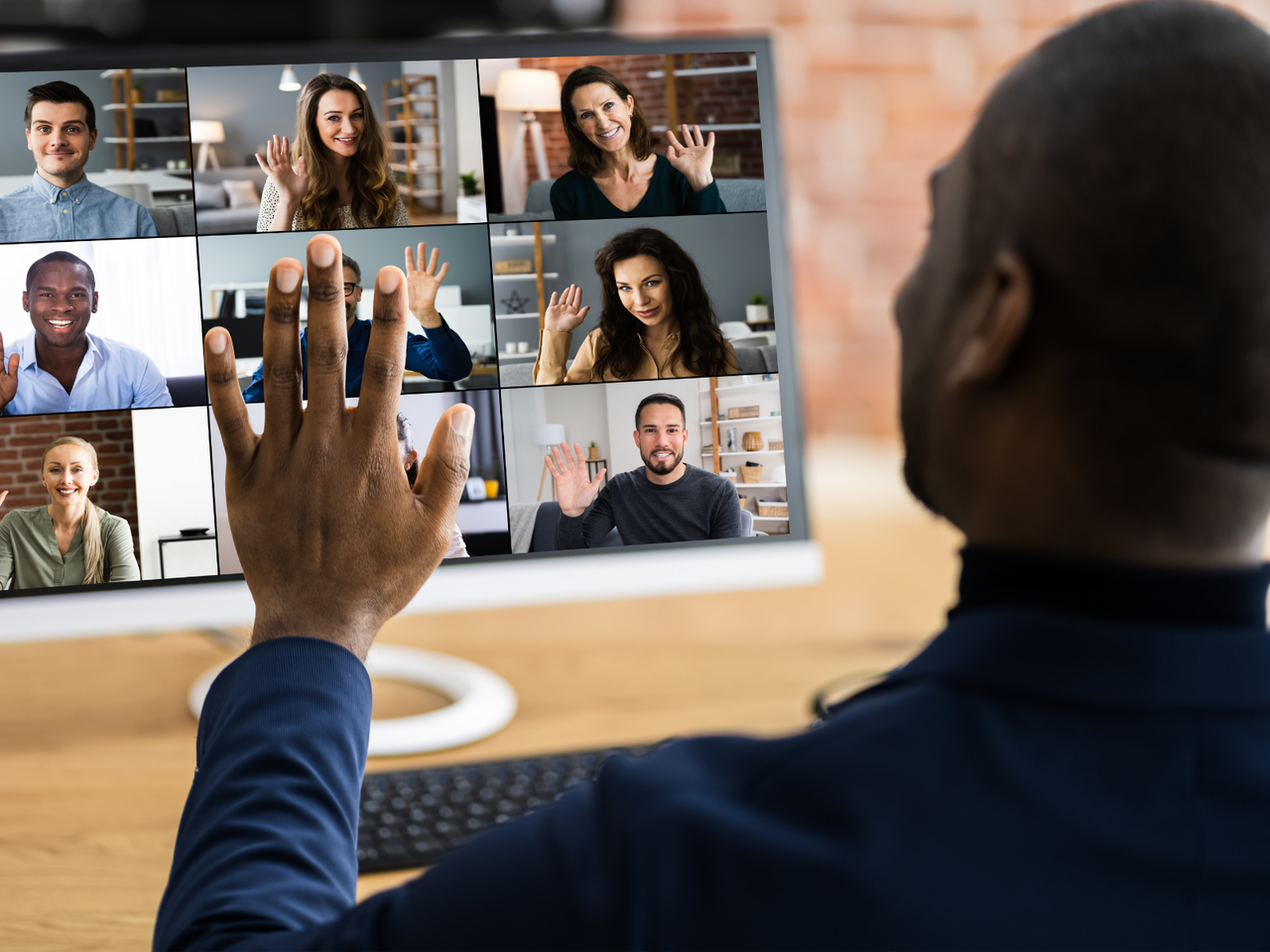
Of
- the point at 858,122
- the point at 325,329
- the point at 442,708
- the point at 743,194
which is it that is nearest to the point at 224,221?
the point at 325,329

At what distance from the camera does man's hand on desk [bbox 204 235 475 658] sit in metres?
0.57

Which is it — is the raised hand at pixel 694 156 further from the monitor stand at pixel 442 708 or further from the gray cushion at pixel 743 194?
the monitor stand at pixel 442 708

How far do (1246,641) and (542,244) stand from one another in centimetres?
44

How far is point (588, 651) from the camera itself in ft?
3.76

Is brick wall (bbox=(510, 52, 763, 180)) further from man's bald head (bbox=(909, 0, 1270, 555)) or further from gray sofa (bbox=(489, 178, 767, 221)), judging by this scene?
man's bald head (bbox=(909, 0, 1270, 555))

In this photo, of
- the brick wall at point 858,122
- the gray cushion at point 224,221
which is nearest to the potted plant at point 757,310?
the gray cushion at point 224,221

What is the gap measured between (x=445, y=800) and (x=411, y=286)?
41 centimetres

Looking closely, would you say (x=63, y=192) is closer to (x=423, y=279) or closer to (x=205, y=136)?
(x=205, y=136)

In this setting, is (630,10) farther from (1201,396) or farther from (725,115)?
(1201,396)

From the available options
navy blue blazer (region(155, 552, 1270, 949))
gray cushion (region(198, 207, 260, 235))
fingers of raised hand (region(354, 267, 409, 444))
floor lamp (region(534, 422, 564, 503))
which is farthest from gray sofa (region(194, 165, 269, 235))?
navy blue blazer (region(155, 552, 1270, 949))

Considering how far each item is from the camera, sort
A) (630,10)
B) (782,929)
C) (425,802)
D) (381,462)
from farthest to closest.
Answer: (630,10) → (425,802) → (381,462) → (782,929)

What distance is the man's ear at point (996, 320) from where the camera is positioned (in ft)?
1.18

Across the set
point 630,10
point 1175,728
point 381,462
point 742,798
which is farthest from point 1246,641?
point 630,10

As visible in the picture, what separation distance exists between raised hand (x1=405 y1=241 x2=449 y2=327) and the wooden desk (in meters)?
0.40
